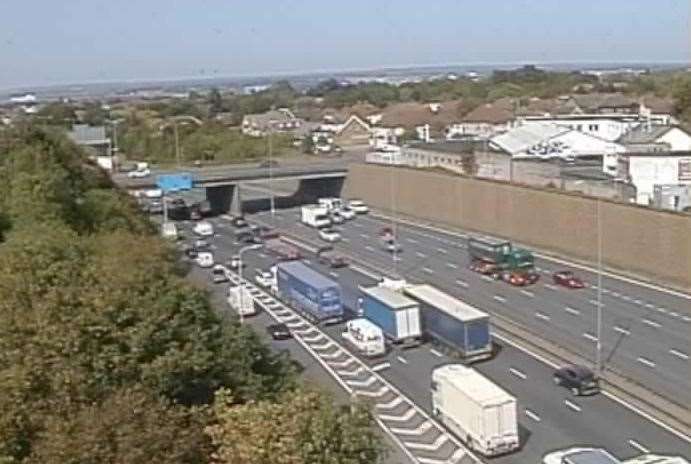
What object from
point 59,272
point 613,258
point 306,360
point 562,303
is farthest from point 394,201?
point 59,272

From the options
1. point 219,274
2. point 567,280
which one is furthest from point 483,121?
point 567,280

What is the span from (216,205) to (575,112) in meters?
16.0

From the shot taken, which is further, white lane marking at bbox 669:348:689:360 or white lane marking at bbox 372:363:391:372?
white lane marking at bbox 372:363:391:372

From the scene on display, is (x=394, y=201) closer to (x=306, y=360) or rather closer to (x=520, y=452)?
(x=306, y=360)

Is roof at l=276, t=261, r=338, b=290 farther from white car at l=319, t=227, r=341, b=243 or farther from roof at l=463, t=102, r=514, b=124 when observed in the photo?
roof at l=463, t=102, r=514, b=124

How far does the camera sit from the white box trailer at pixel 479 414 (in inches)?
359

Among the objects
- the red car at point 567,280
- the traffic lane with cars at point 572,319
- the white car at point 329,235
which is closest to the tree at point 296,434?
the traffic lane with cars at point 572,319

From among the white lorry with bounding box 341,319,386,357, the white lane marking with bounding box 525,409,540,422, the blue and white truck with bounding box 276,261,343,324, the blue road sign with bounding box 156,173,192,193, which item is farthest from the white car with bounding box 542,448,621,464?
the blue road sign with bounding box 156,173,192,193

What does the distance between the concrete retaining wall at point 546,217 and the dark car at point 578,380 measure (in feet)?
16.0

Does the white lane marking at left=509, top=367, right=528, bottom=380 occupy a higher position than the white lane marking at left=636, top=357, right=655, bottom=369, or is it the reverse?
the white lane marking at left=636, top=357, right=655, bottom=369

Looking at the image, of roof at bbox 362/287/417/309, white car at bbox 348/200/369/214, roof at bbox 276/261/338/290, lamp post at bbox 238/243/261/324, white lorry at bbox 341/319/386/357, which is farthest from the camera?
white car at bbox 348/200/369/214

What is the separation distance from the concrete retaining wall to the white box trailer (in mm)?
6659

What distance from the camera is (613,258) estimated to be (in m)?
17.7

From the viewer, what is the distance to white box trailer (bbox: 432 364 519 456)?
29.9ft
